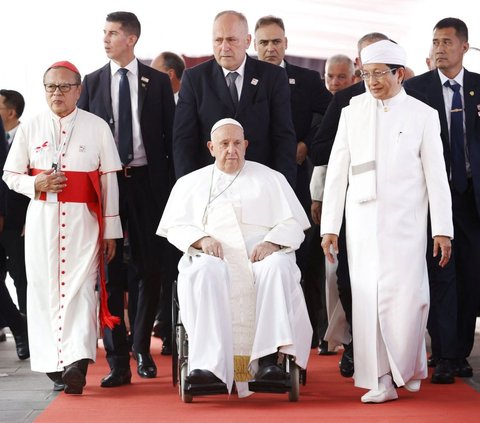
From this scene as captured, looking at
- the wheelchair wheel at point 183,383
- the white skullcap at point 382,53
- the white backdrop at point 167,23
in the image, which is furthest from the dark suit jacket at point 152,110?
the white backdrop at point 167,23

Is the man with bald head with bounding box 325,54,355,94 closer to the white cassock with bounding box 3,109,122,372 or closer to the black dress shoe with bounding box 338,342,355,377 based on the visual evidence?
the black dress shoe with bounding box 338,342,355,377

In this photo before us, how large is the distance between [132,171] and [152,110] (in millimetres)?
352

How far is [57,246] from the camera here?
19.7 ft

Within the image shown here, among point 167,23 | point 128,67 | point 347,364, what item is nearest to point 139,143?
point 128,67

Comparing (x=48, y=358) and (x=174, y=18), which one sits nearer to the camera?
(x=48, y=358)

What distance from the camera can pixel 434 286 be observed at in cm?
649

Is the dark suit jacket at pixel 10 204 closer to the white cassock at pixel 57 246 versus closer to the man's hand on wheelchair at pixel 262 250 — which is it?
the white cassock at pixel 57 246

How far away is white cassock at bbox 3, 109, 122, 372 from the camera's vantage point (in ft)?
19.6

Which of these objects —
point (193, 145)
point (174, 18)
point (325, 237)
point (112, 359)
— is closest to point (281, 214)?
point (325, 237)

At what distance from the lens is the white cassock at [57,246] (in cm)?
597

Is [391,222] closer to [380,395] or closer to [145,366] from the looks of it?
[380,395]

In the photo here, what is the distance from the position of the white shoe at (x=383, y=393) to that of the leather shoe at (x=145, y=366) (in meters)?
1.30

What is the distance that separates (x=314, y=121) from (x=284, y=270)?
6.40ft

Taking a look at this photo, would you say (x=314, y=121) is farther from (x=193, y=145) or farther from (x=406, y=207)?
(x=406, y=207)
